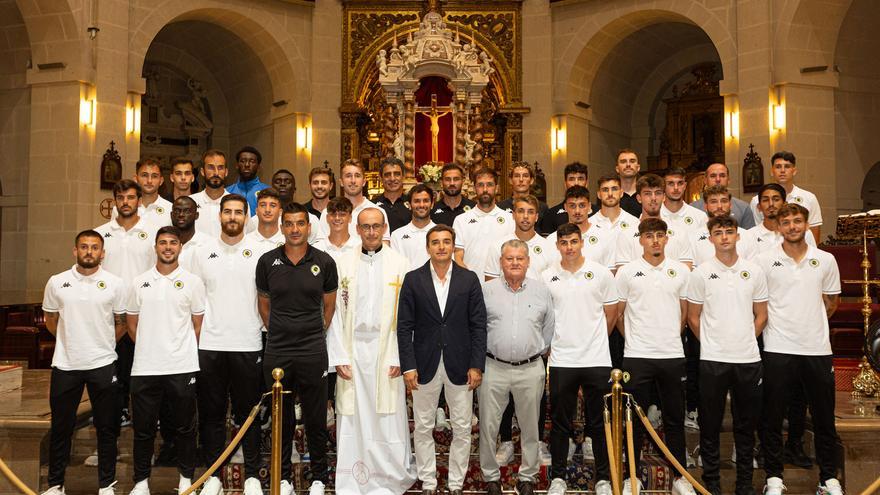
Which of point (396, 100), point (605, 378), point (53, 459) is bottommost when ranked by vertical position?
point (53, 459)

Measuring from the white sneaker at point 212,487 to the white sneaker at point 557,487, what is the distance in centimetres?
227

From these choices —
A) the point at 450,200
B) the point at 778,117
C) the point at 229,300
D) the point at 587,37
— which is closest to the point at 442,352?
the point at 229,300

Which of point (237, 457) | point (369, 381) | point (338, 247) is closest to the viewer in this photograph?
point (369, 381)

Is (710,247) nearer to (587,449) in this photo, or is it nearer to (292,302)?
(587,449)

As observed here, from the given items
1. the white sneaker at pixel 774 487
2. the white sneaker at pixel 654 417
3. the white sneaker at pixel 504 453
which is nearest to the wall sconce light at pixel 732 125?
the white sneaker at pixel 654 417

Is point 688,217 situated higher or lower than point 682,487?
higher

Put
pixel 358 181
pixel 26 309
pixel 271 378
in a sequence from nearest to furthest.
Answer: pixel 271 378
pixel 358 181
pixel 26 309

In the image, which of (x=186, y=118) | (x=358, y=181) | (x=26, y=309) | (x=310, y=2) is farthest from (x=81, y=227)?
(x=358, y=181)

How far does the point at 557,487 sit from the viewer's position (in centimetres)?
545

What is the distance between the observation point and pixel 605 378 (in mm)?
5555

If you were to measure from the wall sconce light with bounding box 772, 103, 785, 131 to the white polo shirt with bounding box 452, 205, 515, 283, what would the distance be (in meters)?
6.77

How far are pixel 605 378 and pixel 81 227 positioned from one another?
908 cm

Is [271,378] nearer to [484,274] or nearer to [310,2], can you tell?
[484,274]

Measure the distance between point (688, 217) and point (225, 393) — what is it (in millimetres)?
3995
